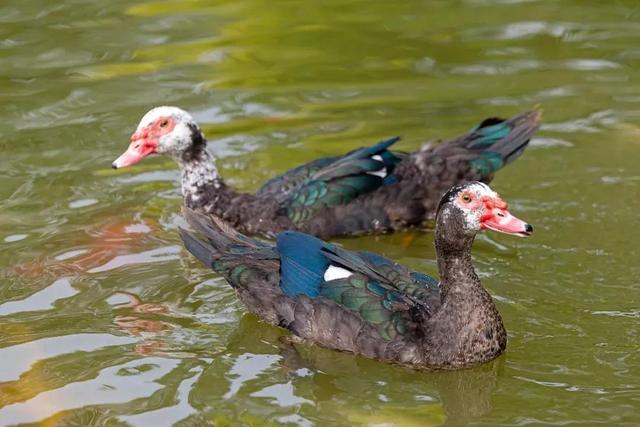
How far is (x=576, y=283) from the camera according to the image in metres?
9.06

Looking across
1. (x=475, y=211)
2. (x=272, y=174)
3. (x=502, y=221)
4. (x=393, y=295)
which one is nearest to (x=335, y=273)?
(x=393, y=295)

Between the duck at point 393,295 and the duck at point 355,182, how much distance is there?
65.9 inches

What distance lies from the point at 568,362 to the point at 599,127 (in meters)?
4.15

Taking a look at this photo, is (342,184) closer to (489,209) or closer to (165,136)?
(165,136)

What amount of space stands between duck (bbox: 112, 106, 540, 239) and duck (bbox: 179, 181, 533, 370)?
167cm

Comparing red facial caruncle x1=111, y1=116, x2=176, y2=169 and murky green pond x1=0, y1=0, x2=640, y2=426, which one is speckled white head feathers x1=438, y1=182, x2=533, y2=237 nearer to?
murky green pond x1=0, y1=0, x2=640, y2=426

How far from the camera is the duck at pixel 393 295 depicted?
26.7 ft

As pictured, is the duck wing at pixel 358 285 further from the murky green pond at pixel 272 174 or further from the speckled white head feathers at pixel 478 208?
the speckled white head feathers at pixel 478 208

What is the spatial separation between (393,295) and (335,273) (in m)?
0.38

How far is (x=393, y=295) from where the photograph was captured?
8.31 metres

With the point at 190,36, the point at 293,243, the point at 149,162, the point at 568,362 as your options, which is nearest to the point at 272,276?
the point at 293,243

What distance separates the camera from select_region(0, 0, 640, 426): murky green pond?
785cm

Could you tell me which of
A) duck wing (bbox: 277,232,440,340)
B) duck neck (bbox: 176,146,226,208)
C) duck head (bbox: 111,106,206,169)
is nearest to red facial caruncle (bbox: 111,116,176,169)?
duck head (bbox: 111,106,206,169)

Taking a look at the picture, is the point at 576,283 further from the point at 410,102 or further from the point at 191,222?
the point at 410,102
